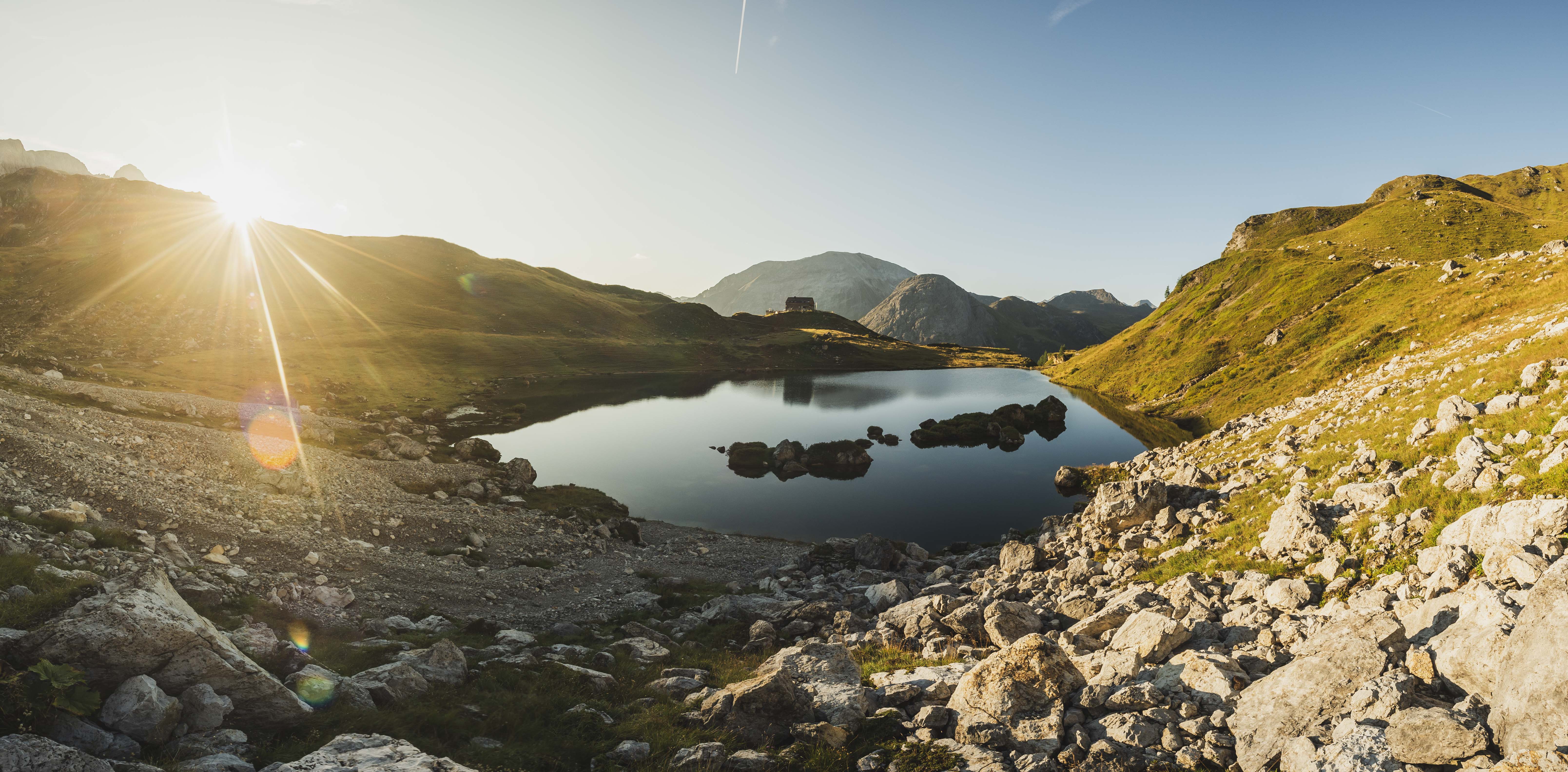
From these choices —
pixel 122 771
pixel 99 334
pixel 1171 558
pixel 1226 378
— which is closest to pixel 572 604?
pixel 122 771

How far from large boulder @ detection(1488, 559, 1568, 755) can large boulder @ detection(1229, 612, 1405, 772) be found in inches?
75.0

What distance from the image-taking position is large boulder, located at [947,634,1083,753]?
504 inches

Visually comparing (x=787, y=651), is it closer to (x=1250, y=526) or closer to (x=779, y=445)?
(x=1250, y=526)

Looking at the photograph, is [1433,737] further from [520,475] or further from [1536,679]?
[520,475]

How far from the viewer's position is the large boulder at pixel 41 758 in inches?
338

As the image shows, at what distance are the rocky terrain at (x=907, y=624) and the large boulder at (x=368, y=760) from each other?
11 centimetres

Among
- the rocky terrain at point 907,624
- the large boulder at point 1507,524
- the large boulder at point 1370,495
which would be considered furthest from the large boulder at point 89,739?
the large boulder at point 1370,495

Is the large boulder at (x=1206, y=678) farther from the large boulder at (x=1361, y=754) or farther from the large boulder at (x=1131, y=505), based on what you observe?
the large boulder at (x=1131, y=505)

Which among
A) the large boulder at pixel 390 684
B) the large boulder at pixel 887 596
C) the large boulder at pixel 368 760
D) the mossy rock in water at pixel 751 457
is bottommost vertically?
the mossy rock in water at pixel 751 457

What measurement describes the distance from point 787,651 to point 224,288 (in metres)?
210

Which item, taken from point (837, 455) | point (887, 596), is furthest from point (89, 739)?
point (837, 455)

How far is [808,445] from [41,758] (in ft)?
267

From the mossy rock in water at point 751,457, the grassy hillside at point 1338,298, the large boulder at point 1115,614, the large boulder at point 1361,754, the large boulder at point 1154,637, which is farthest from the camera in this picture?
the mossy rock in water at point 751,457

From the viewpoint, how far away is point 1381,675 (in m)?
11.1
